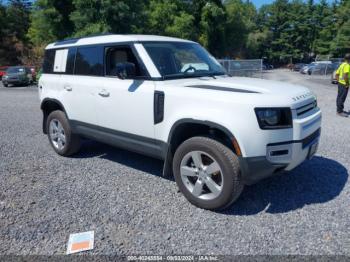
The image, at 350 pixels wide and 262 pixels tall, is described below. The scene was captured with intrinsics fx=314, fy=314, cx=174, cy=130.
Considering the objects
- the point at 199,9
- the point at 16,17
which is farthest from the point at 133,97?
the point at 16,17

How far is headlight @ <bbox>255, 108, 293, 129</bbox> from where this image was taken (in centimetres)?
322

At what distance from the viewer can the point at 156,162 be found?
5.41 metres

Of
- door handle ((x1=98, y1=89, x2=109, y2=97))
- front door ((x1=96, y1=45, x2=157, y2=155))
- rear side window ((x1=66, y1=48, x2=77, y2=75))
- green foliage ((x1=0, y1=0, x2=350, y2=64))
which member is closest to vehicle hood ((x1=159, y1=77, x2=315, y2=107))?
front door ((x1=96, y1=45, x2=157, y2=155))

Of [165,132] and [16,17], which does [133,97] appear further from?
[16,17]

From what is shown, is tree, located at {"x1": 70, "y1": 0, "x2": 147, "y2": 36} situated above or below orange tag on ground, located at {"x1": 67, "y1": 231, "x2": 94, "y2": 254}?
above

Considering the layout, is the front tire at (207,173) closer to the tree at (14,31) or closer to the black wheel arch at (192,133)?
the black wheel arch at (192,133)

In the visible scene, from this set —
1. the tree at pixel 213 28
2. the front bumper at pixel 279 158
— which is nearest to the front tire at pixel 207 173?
the front bumper at pixel 279 158

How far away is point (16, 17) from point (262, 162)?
5837 centimetres

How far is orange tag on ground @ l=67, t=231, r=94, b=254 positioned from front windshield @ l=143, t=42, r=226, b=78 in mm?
2114

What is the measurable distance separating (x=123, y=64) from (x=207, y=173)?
1709 mm

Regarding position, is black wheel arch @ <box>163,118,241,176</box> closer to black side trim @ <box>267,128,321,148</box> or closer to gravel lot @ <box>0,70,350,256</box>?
black side trim @ <box>267,128,321,148</box>

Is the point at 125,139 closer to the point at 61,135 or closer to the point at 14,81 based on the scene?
the point at 61,135

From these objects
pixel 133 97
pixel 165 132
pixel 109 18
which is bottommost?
pixel 165 132

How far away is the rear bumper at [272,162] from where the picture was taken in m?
3.28
